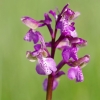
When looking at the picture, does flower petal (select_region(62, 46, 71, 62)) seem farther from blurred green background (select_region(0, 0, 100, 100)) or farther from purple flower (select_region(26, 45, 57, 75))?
blurred green background (select_region(0, 0, 100, 100))

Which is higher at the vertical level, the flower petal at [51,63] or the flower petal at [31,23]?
the flower petal at [31,23]

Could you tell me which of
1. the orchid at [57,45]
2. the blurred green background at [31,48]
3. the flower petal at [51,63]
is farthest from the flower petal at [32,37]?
the blurred green background at [31,48]

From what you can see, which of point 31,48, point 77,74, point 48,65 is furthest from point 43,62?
point 31,48

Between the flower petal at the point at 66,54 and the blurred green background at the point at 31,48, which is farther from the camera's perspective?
the blurred green background at the point at 31,48

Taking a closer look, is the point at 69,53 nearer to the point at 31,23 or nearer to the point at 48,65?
the point at 48,65

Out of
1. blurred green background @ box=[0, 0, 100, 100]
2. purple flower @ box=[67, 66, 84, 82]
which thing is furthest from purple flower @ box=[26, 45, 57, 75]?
blurred green background @ box=[0, 0, 100, 100]

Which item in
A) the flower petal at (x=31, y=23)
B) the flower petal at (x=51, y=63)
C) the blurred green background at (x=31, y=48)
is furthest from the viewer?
the blurred green background at (x=31, y=48)

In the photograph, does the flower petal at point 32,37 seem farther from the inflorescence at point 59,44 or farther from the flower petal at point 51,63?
the flower petal at point 51,63

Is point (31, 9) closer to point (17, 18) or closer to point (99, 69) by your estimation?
point (17, 18)
